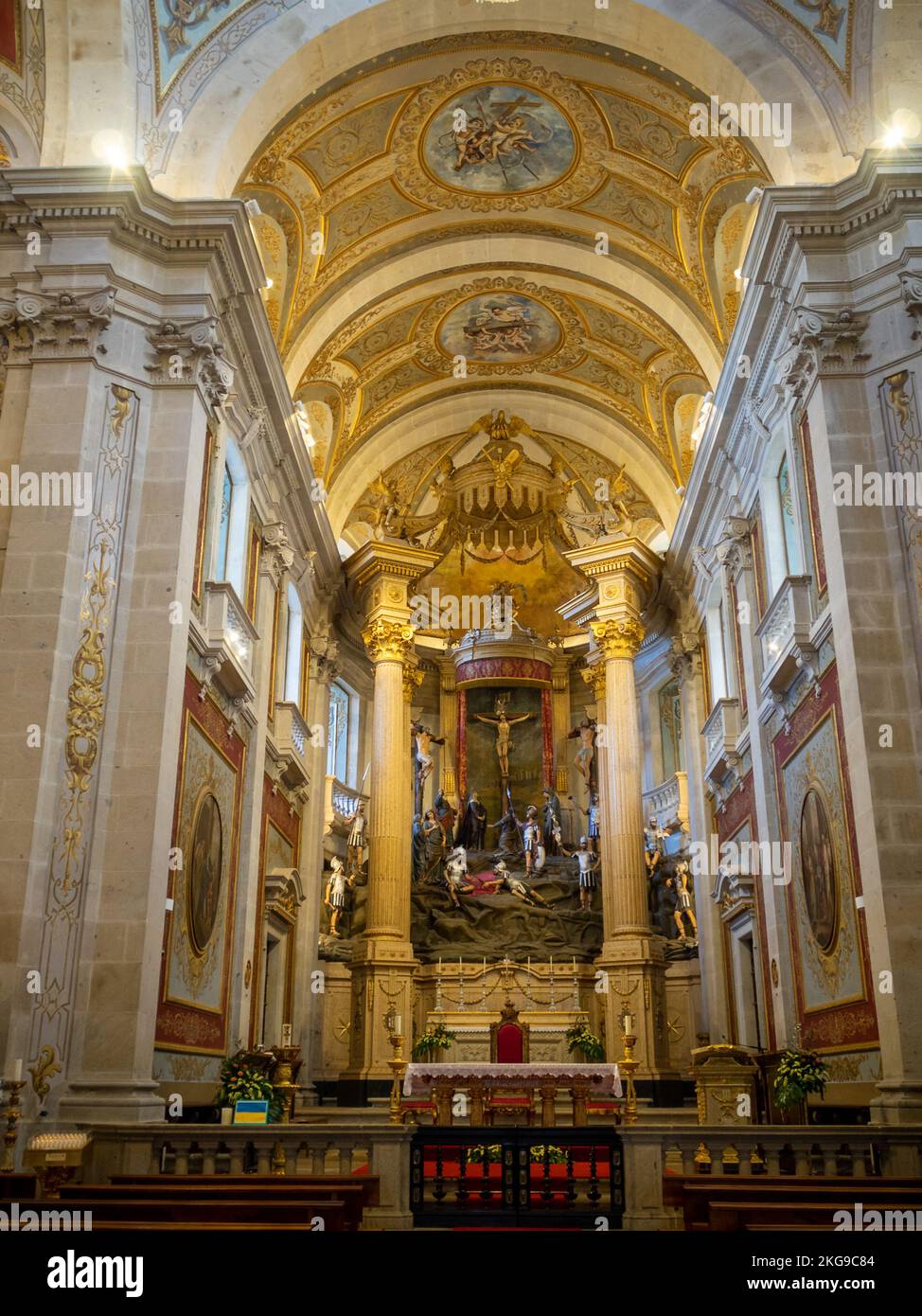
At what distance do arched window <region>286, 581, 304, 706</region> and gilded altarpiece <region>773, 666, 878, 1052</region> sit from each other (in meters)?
8.28

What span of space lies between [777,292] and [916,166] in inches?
75.6

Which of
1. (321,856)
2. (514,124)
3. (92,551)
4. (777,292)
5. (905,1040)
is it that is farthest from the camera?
(321,856)

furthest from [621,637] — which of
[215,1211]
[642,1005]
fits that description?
[215,1211]

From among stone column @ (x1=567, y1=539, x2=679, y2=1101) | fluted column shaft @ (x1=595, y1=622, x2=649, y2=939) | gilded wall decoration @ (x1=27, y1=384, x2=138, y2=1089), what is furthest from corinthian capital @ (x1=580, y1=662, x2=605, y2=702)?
gilded wall decoration @ (x1=27, y1=384, x2=138, y2=1089)

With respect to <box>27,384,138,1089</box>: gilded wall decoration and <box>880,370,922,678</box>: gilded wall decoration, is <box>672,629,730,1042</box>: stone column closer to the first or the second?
<box>880,370,922,678</box>: gilded wall decoration

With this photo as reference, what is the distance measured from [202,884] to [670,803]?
483 inches

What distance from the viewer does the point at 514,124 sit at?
17.2 metres

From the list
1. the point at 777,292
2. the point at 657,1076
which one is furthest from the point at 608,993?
the point at 777,292

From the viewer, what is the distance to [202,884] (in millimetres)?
13211

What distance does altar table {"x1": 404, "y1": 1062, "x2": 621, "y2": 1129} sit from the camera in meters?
14.0

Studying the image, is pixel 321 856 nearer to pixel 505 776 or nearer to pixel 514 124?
pixel 505 776

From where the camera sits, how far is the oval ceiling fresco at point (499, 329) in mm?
21156

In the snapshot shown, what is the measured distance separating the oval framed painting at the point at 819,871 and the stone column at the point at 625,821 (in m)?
6.79
